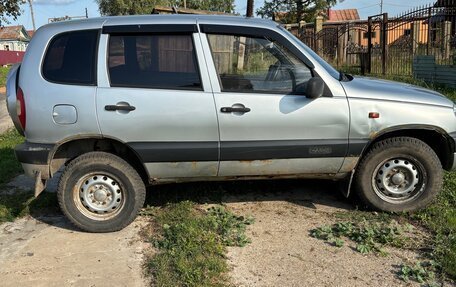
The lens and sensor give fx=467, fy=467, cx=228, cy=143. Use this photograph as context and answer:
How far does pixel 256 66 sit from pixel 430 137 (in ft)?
6.19

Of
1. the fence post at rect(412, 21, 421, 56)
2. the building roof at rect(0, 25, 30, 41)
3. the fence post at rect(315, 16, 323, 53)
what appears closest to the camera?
the fence post at rect(412, 21, 421, 56)

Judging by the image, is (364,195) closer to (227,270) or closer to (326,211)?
(326,211)

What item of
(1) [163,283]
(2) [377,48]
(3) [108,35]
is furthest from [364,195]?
(2) [377,48]

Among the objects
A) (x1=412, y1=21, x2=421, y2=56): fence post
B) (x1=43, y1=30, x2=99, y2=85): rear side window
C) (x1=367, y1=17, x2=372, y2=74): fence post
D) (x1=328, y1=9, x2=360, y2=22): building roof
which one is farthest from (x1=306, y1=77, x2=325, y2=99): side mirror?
(x1=328, y1=9, x2=360, y2=22): building roof

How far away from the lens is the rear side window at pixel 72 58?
4164 millimetres

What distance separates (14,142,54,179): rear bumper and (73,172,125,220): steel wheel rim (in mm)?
331

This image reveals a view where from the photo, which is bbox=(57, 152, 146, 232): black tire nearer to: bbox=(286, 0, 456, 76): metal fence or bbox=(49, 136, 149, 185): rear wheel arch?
bbox=(49, 136, 149, 185): rear wheel arch

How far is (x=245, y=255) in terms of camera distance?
3.84 metres

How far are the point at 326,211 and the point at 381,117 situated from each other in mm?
1115

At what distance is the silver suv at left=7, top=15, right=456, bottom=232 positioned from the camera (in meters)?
4.12

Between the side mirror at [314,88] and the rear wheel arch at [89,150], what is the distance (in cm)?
164

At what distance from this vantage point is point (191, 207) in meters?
4.81

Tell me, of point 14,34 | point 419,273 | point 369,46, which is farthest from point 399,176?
point 14,34

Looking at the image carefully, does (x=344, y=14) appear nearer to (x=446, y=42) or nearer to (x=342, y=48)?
(x=342, y=48)
